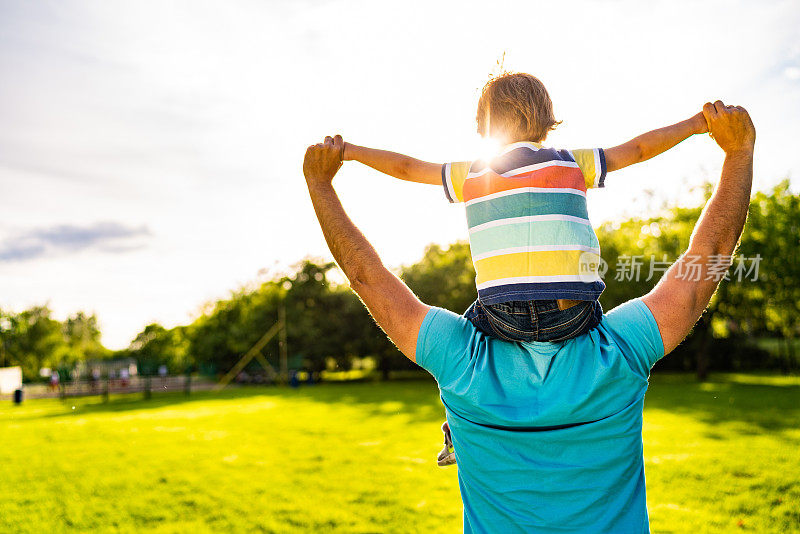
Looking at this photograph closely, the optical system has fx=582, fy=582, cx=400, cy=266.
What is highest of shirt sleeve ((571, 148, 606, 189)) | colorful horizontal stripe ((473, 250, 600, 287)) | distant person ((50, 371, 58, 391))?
shirt sleeve ((571, 148, 606, 189))

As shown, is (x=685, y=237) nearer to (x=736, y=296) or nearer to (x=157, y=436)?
(x=736, y=296)

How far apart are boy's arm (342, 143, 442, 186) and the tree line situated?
22765 millimetres

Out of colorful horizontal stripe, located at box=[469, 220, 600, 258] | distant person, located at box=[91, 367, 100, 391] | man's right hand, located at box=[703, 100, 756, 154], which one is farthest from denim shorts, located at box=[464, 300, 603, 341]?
distant person, located at box=[91, 367, 100, 391]

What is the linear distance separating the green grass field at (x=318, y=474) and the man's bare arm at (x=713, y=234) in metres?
5.63

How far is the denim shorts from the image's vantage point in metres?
1.27

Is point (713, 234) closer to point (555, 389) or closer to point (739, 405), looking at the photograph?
point (555, 389)

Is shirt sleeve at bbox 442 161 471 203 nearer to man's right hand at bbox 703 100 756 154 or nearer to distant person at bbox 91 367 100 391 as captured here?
man's right hand at bbox 703 100 756 154

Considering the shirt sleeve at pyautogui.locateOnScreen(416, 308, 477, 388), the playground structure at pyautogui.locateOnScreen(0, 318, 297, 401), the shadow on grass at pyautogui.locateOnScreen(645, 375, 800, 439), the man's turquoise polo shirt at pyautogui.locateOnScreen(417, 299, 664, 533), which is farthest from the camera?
the playground structure at pyautogui.locateOnScreen(0, 318, 297, 401)

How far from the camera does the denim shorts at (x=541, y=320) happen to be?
1.27 m

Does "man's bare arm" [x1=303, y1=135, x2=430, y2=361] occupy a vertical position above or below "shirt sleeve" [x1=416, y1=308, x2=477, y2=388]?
above

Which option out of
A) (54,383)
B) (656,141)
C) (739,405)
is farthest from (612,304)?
(54,383)

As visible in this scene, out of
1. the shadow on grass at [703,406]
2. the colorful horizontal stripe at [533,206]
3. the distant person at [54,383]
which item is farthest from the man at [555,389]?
the distant person at [54,383]

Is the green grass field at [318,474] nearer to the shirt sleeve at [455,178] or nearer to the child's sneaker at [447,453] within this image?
the child's sneaker at [447,453]

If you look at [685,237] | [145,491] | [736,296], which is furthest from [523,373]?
[736,296]
